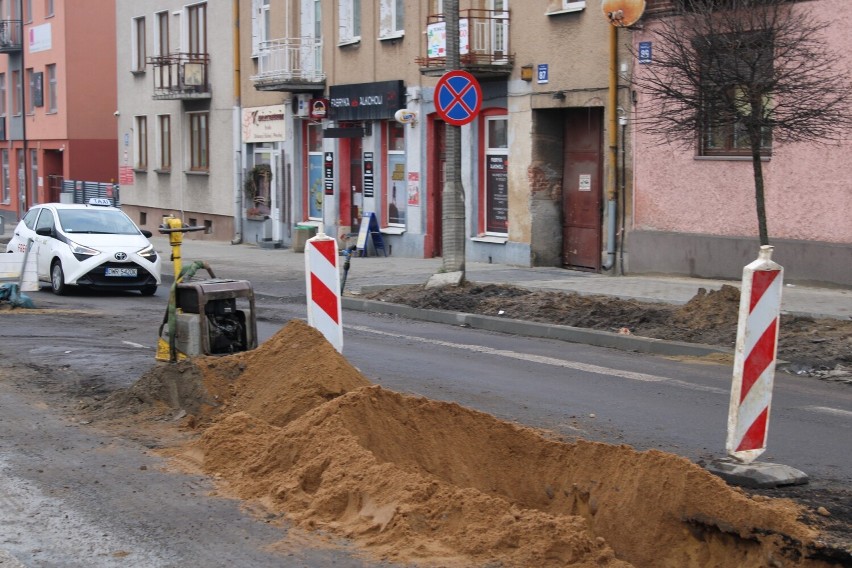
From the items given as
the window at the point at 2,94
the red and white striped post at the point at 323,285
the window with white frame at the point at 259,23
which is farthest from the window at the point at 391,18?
the window at the point at 2,94

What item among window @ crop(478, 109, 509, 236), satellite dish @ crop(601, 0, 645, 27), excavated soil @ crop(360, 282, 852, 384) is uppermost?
satellite dish @ crop(601, 0, 645, 27)

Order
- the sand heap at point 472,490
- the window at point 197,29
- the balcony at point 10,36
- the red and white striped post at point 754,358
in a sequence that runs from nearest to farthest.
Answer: the sand heap at point 472,490 → the red and white striped post at point 754,358 → the window at point 197,29 → the balcony at point 10,36

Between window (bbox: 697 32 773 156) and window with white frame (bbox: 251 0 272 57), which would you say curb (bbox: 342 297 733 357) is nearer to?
window (bbox: 697 32 773 156)

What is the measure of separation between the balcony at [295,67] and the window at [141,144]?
11667mm

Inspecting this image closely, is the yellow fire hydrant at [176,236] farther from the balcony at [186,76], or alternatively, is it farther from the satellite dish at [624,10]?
the balcony at [186,76]

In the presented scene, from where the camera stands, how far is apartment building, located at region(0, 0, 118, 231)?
45875mm

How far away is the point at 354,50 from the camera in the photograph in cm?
2806

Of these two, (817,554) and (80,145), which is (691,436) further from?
(80,145)

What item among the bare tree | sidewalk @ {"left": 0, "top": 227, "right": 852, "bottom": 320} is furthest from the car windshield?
the bare tree

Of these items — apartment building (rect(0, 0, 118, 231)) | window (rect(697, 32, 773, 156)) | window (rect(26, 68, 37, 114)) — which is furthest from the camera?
window (rect(26, 68, 37, 114))

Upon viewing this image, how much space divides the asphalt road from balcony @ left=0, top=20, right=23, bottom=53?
37951 millimetres

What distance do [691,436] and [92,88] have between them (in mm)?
41683

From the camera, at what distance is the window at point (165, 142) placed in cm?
3853

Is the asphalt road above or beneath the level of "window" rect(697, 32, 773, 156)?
beneath
